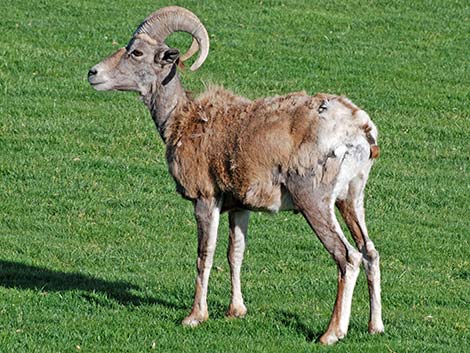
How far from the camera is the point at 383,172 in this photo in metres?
18.5

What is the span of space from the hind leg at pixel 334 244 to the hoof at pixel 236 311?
1165mm

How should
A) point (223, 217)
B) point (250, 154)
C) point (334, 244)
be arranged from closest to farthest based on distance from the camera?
1. point (334, 244)
2. point (250, 154)
3. point (223, 217)

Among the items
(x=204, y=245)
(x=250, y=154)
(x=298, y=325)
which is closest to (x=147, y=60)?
(x=250, y=154)

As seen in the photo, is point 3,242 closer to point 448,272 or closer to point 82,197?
point 82,197

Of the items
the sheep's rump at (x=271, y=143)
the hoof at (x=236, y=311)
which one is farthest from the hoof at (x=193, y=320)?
the sheep's rump at (x=271, y=143)

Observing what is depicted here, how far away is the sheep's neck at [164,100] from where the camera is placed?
11.9m

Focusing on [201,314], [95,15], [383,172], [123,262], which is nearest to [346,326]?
[201,314]

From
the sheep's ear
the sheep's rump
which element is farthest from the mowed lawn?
the sheep's ear

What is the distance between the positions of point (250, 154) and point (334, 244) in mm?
1122

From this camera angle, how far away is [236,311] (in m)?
11.6

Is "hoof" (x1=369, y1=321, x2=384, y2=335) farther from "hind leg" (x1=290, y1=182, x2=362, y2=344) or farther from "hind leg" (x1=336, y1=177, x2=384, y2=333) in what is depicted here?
"hind leg" (x1=290, y1=182, x2=362, y2=344)

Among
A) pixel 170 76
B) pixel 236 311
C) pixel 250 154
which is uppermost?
pixel 170 76

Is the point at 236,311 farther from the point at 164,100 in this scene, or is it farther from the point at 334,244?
the point at 164,100

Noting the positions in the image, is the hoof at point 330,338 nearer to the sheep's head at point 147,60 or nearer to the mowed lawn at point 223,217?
the mowed lawn at point 223,217
